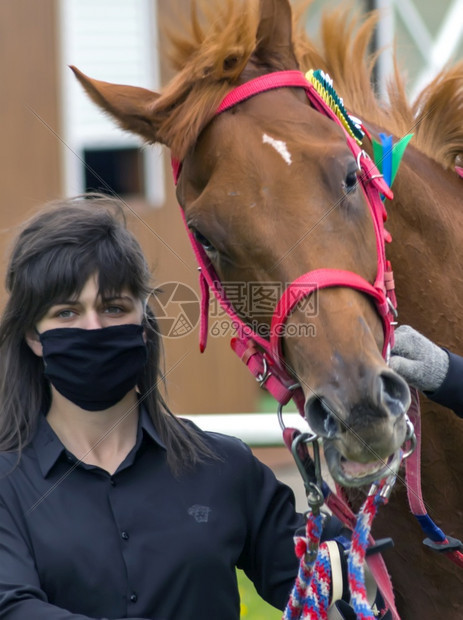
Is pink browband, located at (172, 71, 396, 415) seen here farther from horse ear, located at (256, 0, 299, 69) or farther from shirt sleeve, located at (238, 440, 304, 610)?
shirt sleeve, located at (238, 440, 304, 610)

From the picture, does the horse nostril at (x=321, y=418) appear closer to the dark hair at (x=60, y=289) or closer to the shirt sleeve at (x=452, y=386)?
the shirt sleeve at (x=452, y=386)

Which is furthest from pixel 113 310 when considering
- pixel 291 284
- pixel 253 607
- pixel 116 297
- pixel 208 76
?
pixel 253 607

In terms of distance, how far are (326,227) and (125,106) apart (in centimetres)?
70

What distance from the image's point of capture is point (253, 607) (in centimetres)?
439

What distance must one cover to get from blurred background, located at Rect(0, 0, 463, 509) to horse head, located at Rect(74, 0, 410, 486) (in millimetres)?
3437

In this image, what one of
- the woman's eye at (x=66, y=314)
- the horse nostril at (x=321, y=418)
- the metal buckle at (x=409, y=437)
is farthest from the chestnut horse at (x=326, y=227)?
the woman's eye at (x=66, y=314)

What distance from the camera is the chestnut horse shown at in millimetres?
2115

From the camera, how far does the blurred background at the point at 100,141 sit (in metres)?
6.29

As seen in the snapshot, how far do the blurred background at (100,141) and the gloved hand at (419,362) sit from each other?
3498mm

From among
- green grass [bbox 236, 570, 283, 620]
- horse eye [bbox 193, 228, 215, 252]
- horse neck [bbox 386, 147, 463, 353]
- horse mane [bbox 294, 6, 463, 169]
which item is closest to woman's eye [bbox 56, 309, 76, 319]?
horse eye [bbox 193, 228, 215, 252]

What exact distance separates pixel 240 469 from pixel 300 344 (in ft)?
1.70

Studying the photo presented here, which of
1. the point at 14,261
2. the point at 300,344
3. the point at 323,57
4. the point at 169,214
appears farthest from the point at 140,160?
the point at 300,344

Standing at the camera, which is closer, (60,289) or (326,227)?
(326,227)

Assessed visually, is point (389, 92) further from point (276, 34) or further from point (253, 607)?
point (253, 607)
